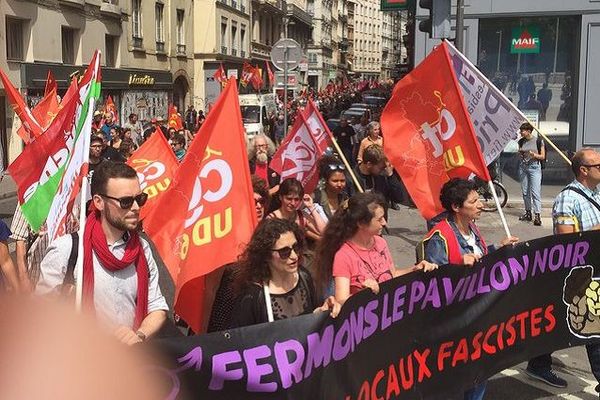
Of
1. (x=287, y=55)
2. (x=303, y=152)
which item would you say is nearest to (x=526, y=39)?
(x=287, y=55)

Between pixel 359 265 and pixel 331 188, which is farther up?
pixel 331 188

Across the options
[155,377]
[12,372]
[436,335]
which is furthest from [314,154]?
[12,372]

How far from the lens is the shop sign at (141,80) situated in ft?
98.3

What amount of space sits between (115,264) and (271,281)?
2.66 feet

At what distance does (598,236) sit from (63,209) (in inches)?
130

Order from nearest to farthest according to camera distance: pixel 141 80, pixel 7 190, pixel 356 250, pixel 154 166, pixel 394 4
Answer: pixel 356 250, pixel 154 166, pixel 394 4, pixel 7 190, pixel 141 80

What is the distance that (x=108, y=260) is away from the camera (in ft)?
10.3

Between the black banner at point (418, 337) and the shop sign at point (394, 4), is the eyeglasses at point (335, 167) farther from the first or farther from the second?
the shop sign at point (394, 4)

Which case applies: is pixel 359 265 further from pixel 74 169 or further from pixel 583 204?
pixel 583 204

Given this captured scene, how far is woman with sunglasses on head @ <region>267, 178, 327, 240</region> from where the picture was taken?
508 centimetres

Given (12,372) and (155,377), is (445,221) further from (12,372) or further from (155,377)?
(12,372)

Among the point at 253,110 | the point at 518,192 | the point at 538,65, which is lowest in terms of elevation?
the point at 518,192

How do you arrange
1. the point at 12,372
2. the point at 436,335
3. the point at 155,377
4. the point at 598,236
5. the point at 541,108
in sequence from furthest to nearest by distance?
1. the point at 541,108
2. the point at 598,236
3. the point at 436,335
4. the point at 155,377
5. the point at 12,372

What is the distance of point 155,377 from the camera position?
2.88 metres
